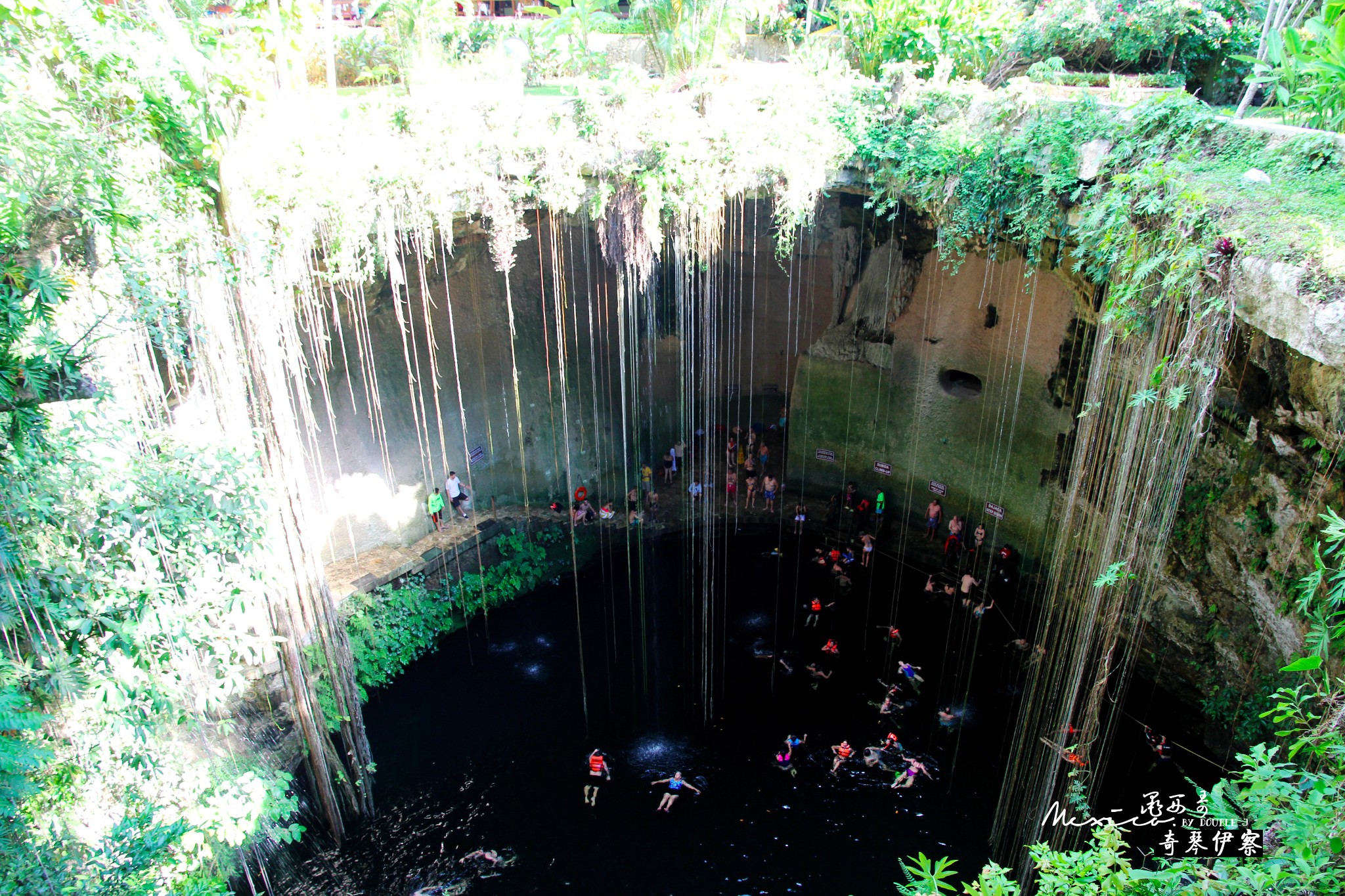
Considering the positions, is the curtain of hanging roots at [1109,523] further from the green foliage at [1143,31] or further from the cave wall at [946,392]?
the green foliage at [1143,31]

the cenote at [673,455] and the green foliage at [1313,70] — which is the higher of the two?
the green foliage at [1313,70]

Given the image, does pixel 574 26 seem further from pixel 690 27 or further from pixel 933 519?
pixel 933 519

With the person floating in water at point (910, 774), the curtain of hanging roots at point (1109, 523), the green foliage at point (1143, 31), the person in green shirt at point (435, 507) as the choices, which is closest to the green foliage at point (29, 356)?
the curtain of hanging roots at point (1109, 523)

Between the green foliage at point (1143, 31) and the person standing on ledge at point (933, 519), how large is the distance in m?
5.26

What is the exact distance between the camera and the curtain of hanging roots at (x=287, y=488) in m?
5.63

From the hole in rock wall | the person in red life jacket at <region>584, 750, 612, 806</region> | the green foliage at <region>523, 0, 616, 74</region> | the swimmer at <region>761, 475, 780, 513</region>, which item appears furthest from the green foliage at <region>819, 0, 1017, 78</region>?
the person in red life jacket at <region>584, 750, 612, 806</region>

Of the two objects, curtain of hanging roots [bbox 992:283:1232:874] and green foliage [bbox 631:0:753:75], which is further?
green foliage [bbox 631:0:753:75]

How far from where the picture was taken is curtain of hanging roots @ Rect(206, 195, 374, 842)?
5.63m

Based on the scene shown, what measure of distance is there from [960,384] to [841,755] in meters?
5.11

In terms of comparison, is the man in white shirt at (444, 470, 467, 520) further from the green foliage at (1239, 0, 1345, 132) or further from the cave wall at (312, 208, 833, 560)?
the green foliage at (1239, 0, 1345, 132)

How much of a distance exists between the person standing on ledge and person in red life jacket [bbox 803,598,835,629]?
173 centimetres

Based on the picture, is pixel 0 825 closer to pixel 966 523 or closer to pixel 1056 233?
pixel 1056 233

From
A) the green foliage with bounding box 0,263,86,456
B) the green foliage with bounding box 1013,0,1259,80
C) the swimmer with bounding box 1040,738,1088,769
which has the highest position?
the green foliage with bounding box 1013,0,1259,80

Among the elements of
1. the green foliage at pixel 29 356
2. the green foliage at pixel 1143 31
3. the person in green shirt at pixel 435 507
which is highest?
the green foliage at pixel 1143 31
